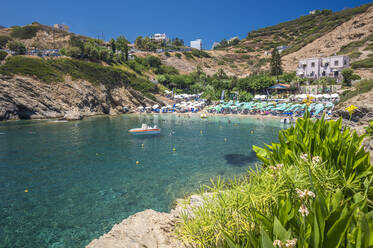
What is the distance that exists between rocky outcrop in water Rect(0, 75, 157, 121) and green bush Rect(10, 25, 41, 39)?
43.0 m

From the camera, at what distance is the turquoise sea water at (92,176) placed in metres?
8.15

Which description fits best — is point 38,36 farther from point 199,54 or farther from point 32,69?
point 199,54

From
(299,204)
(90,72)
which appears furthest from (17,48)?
(299,204)

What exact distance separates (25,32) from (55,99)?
48.9 meters

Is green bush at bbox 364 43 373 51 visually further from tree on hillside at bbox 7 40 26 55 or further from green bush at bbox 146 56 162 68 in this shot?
tree on hillside at bbox 7 40 26 55

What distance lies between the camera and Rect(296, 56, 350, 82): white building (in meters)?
56.8

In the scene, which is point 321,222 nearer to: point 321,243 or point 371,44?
point 321,243

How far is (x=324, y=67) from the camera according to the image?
5997 cm

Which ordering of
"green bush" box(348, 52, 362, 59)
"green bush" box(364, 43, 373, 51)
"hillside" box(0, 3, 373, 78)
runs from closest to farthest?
"green bush" box(348, 52, 362, 59) < "green bush" box(364, 43, 373, 51) < "hillside" box(0, 3, 373, 78)

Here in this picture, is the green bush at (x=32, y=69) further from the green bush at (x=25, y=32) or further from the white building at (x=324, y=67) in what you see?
the white building at (x=324, y=67)

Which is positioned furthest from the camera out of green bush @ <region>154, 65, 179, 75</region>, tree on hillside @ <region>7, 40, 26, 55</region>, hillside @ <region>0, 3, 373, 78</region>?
green bush @ <region>154, 65, 179, 75</region>

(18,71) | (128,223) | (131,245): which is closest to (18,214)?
(128,223)

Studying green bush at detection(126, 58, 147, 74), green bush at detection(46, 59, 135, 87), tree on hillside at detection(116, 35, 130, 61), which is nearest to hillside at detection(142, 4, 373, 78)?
green bush at detection(126, 58, 147, 74)

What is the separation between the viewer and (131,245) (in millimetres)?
3637
